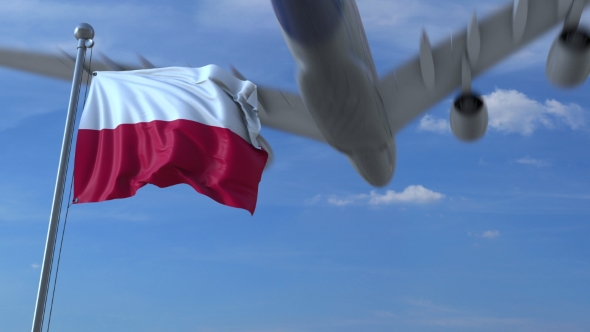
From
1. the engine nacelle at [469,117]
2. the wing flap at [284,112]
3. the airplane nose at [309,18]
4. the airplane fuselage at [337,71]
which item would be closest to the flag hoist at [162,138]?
the airplane nose at [309,18]

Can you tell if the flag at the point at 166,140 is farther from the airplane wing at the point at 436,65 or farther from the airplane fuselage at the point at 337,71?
the airplane fuselage at the point at 337,71

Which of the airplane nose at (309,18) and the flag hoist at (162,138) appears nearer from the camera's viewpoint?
the flag hoist at (162,138)

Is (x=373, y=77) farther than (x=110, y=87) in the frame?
Yes

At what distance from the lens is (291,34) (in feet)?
46.0

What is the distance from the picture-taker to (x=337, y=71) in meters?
14.9

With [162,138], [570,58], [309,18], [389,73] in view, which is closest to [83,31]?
[162,138]

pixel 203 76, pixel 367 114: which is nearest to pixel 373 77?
pixel 367 114

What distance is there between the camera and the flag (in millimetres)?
6520

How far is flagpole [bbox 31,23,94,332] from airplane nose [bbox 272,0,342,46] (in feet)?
22.9

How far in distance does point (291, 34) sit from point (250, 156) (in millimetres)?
7707

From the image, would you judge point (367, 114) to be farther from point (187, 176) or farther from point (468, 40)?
point (187, 176)

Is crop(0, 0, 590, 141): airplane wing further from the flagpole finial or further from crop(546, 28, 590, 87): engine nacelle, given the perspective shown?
the flagpole finial

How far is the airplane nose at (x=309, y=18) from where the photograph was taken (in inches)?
510

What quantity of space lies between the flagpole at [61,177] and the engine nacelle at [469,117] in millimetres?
14489
